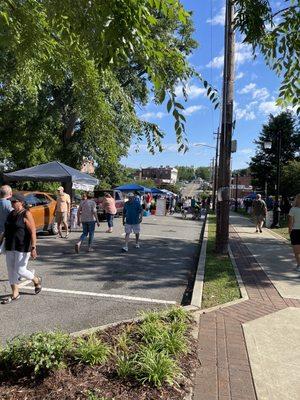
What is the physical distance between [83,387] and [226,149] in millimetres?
9511

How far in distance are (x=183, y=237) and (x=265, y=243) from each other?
3643 millimetres

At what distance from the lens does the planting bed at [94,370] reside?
355 cm

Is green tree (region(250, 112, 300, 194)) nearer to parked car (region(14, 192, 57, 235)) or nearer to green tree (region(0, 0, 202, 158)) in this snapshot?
parked car (region(14, 192, 57, 235))

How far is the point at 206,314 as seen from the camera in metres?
6.27

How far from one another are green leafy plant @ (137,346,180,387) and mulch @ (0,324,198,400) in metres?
0.05

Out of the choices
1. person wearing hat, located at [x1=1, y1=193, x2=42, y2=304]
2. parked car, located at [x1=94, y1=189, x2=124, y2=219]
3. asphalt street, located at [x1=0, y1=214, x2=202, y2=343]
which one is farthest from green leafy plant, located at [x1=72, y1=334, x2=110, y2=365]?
parked car, located at [x1=94, y1=189, x2=124, y2=219]

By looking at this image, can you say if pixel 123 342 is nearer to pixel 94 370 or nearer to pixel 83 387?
pixel 94 370

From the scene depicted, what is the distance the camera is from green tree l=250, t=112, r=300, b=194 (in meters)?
49.9

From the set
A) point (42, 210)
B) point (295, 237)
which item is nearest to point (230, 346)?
point (295, 237)

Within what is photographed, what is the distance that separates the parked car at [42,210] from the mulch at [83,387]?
11258mm

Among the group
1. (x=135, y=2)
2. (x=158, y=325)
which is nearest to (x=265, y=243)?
(x=158, y=325)

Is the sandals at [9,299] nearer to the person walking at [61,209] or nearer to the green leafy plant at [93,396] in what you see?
the green leafy plant at [93,396]

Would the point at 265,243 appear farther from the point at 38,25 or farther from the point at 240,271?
the point at 38,25

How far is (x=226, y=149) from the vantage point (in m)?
12.3
